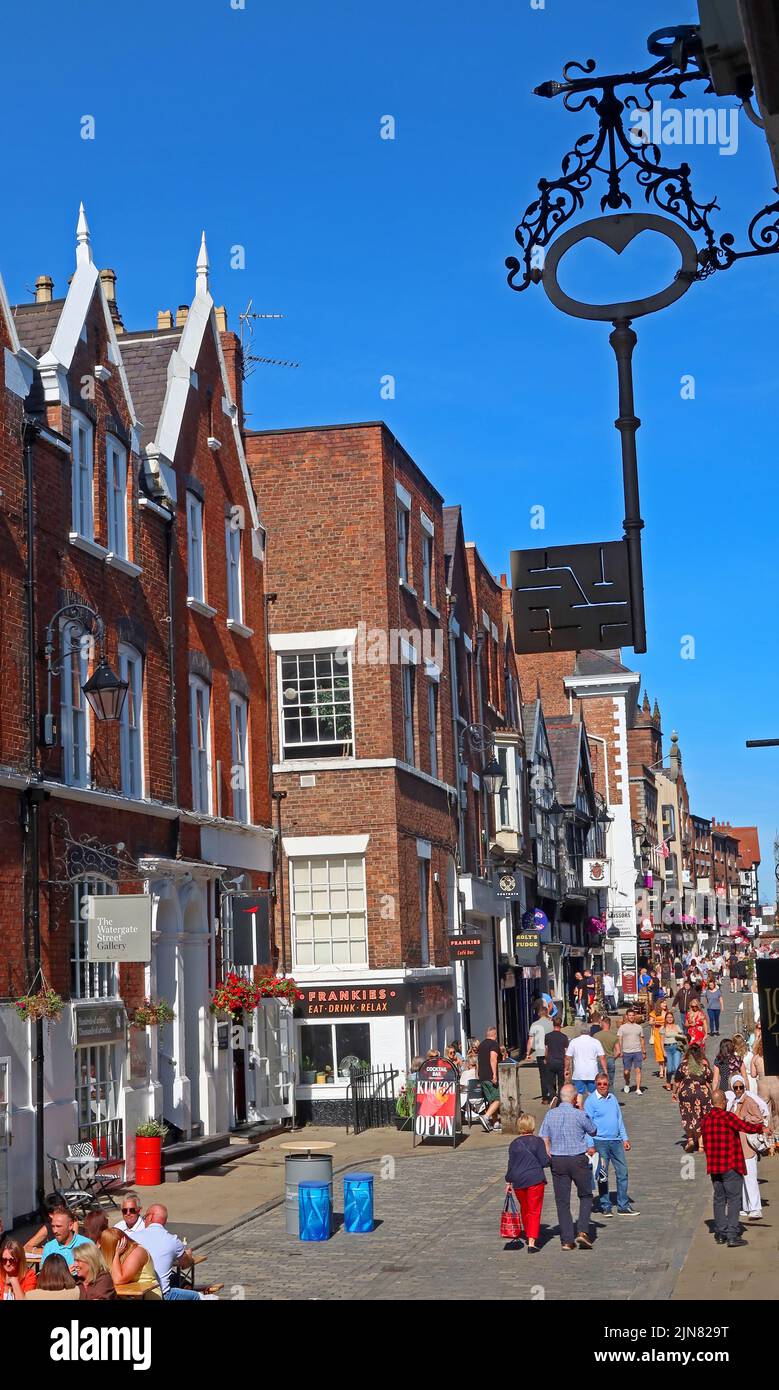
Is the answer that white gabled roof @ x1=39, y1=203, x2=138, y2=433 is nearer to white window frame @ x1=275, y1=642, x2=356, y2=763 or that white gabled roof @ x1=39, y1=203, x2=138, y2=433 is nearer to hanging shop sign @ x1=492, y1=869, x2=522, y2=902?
white window frame @ x1=275, y1=642, x2=356, y2=763

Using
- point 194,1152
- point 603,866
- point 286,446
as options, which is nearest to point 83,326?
point 286,446

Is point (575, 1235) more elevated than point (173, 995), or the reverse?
point (173, 995)

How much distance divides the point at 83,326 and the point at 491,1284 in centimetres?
→ 1386

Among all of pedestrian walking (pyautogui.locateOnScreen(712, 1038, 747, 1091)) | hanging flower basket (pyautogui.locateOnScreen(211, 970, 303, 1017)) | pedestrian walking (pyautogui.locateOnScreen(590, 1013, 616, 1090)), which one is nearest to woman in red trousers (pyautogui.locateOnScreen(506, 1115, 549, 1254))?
pedestrian walking (pyautogui.locateOnScreen(712, 1038, 747, 1091))

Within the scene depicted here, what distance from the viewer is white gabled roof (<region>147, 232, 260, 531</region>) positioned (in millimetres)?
26172

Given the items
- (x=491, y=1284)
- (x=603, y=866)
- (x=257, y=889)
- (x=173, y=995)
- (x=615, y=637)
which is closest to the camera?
(x=615, y=637)

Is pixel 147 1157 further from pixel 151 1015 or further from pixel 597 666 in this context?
pixel 597 666

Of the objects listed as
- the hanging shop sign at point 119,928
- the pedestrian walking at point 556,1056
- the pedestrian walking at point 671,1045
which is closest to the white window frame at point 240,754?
the pedestrian walking at point 556,1056

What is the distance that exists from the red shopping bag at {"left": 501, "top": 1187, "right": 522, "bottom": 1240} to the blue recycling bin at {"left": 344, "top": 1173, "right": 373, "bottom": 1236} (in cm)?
161

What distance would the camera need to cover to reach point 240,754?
2909 centimetres

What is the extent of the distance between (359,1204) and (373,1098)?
11060mm

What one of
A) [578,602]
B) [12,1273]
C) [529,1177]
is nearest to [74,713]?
[529,1177]

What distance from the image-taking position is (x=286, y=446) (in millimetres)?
31062

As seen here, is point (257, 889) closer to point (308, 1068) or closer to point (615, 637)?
point (308, 1068)
